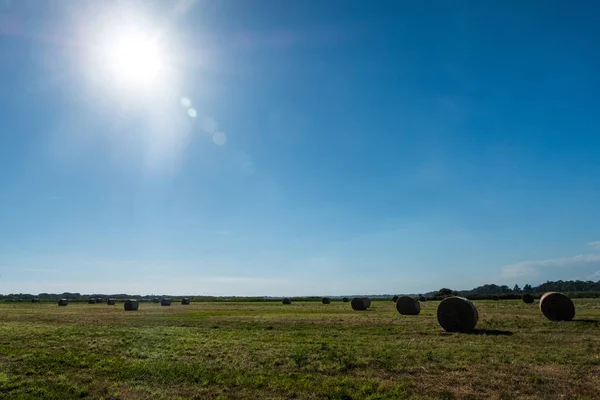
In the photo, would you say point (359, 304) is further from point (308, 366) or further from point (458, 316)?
point (308, 366)

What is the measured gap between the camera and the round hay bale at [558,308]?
28.3 meters

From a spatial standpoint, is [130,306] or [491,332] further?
[130,306]

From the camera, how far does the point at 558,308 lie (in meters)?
28.5

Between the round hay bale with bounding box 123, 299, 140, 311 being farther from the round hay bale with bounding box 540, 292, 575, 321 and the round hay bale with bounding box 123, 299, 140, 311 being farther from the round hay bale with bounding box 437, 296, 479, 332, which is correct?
the round hay bale with bounding box 540, 292, 575, 321

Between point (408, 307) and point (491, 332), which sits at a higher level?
point (408, 307)

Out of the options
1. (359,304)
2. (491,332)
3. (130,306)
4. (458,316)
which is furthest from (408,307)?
(130,306)

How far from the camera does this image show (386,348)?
16.6m

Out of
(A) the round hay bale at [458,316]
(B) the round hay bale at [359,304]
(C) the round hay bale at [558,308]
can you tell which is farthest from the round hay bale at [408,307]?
(A) the round hay bale at [458,316]

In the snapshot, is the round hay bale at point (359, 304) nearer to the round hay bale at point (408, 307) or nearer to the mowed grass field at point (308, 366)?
the round hay bale at point (408, 307)

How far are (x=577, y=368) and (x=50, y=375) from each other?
16.5 metres

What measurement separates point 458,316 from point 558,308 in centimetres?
1049

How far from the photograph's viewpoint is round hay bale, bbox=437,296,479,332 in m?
23.2

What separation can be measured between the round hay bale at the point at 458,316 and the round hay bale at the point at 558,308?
9.43 m

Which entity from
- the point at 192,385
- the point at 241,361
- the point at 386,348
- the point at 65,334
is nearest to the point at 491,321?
the point at 386,348
